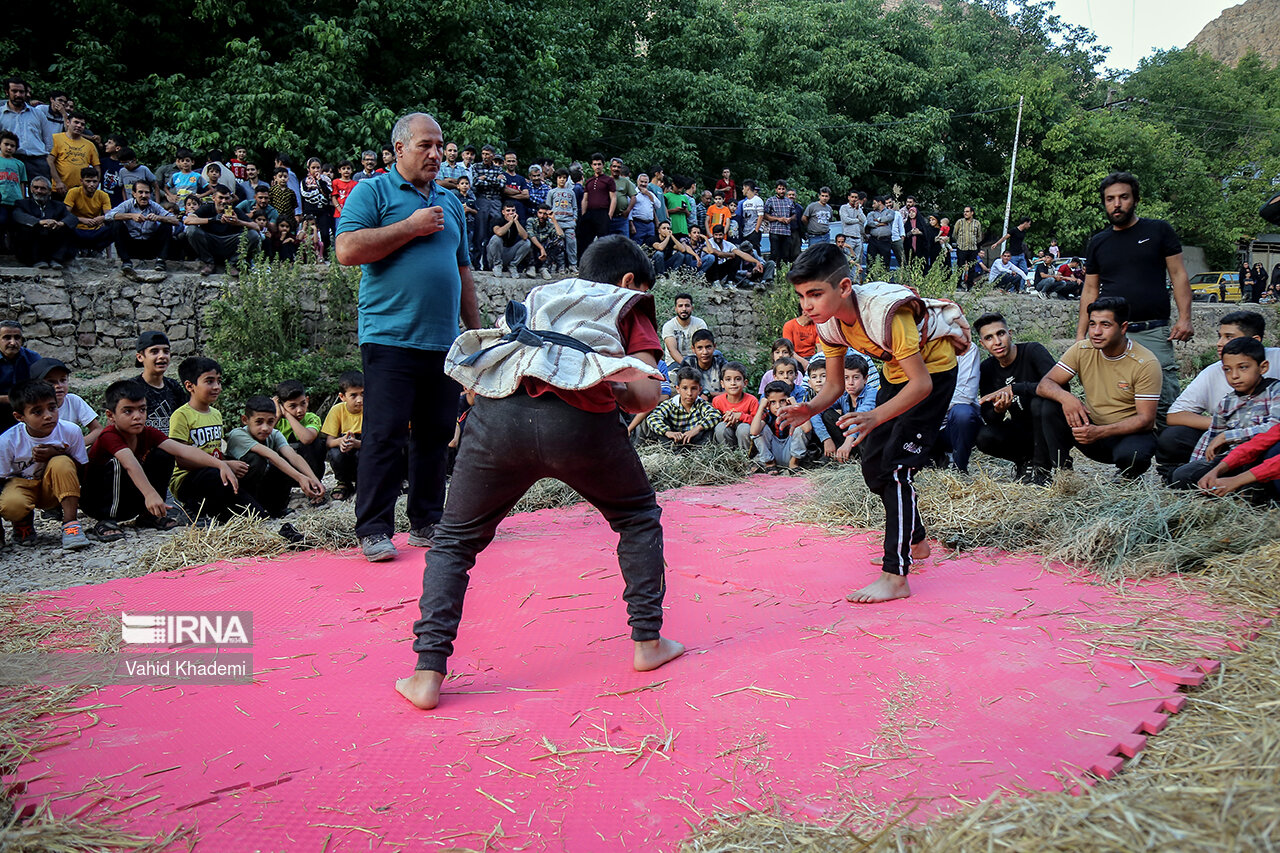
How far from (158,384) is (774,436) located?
4.83 meters

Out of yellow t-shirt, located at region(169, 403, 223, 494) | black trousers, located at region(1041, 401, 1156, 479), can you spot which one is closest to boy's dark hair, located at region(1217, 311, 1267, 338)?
black trousers, located at region(1041, 401, 1156, 479)

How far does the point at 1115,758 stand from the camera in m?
1.99

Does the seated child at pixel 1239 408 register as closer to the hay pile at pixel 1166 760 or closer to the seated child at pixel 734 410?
the hay pile at pixel 1166 760

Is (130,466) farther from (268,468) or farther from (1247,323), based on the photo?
(1247,323)

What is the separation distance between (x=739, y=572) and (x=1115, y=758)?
1887mm

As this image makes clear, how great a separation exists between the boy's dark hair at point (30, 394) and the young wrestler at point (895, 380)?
15.3 ft

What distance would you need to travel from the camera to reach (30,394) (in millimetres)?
5176

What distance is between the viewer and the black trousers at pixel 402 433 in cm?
385

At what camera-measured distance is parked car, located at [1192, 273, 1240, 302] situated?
2742cm

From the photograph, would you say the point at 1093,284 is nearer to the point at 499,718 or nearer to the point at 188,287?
the point at 499,718

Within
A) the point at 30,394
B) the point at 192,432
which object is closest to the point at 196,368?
the point at 192,432

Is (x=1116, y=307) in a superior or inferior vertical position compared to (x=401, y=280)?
inferior

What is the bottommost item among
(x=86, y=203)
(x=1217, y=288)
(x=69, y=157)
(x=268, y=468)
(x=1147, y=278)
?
(x=268, y=468)

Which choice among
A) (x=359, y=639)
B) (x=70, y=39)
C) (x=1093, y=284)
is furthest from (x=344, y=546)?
(x=70, y=39)
